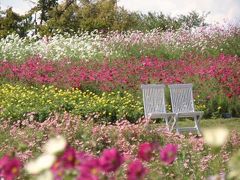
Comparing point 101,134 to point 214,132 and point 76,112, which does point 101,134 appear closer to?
point 76,112

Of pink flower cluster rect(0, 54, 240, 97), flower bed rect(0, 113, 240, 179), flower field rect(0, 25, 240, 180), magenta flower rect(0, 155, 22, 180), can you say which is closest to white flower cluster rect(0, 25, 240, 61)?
flower field rect(0, 25, 240, 180)

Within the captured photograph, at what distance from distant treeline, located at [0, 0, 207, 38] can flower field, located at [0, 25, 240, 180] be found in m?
8.17

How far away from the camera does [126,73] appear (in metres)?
16.1

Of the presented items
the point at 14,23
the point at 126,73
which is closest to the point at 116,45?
the point at 126,73

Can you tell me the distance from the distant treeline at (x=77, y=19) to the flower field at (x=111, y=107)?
8.17 meters

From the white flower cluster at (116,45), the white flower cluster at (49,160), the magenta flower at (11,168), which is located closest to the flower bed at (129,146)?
the magenta flower at (11,168)

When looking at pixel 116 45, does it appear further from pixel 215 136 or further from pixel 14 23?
pixel 215 136

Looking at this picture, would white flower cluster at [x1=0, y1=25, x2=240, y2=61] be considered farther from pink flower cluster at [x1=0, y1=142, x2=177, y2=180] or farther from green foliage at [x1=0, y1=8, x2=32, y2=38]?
pink flower cluster at [x1=0, y1=142, x2=177, y2=180]

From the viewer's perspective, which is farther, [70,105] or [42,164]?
[70,105]

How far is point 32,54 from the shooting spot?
71.9ft

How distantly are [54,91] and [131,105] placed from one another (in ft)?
6.17

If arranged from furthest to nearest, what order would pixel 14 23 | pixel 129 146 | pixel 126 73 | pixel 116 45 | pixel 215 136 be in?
1. pixel 14 23
2. pixel 116 45
3. pixel 126 73
4. pixel 129 146
5. pixel 215 136

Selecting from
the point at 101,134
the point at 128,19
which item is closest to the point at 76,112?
the point at 101,134

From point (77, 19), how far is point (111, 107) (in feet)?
74.7
